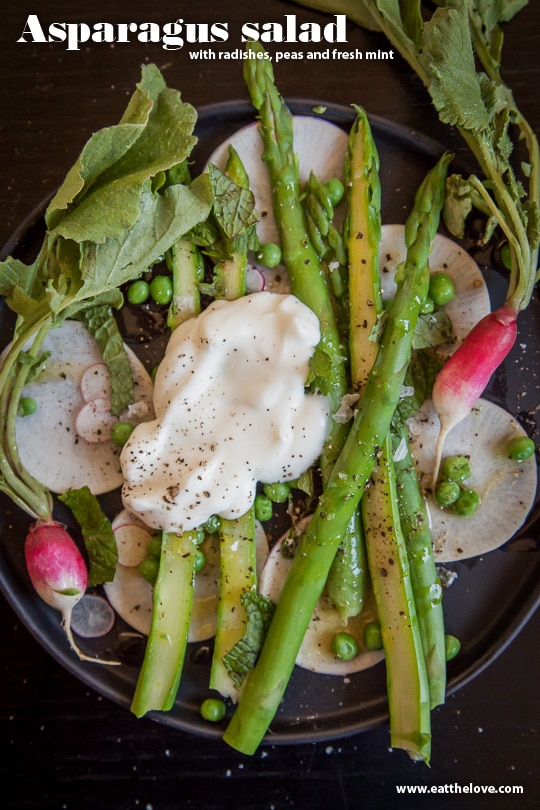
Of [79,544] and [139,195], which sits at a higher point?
[139,195]

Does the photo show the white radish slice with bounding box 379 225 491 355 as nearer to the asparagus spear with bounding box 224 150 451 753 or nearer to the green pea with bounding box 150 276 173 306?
the asparagus spear with bounding box 224 150 451 753

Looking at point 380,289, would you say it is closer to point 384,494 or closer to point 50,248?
point 384,494

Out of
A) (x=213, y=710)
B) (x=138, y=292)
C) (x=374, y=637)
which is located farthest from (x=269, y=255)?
(x=213, y=710)

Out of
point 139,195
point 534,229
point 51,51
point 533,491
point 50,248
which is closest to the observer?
point 139,195

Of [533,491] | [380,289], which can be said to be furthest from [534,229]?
[533,491]

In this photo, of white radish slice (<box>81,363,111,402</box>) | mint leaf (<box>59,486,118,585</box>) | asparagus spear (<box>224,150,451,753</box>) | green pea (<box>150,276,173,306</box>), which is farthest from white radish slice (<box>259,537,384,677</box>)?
green pea (<box>150,276,173,306</box>)

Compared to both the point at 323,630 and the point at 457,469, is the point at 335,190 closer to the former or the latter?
the point at 457,469

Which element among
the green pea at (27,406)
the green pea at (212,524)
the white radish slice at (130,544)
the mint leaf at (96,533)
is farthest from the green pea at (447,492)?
the green pea at (27,406)
